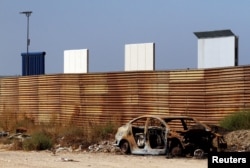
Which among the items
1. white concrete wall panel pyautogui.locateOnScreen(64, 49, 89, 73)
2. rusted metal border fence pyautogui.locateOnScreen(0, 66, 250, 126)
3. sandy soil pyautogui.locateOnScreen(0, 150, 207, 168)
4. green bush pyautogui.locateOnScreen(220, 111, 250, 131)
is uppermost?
white concrete wall panel pyautogui.locateOnScreen(64, 49, 89, 73)

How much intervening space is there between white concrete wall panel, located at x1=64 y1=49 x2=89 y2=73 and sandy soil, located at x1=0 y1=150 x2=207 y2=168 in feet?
50.7

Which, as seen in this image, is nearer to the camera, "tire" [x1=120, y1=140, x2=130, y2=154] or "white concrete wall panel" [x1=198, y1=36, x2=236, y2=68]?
"tire" [x1=120, y1=140, x2=130, y2=154]

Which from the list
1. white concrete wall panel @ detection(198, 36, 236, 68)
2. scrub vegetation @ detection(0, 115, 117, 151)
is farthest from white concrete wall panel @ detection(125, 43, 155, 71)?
scrub vegetation @ detection(0, 115, 117, 151)

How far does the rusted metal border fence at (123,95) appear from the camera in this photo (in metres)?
27.7

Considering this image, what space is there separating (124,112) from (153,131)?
8677 millimetres

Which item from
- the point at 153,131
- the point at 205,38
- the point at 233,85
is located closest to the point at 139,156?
the point at 153,131

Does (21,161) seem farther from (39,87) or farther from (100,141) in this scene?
(39,87)

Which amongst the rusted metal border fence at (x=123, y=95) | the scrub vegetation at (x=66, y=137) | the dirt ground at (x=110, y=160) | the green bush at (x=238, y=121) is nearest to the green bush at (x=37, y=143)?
the scrub vegetation at (x=66, y=137)

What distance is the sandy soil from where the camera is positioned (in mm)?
18969

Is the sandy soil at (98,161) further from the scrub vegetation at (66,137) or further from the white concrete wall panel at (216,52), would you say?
the white concrete wall panel at (216,52)

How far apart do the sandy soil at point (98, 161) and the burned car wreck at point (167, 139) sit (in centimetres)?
50

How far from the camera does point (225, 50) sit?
31.3 m

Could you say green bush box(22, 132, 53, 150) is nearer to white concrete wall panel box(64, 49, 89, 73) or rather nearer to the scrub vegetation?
the scrub vegetation

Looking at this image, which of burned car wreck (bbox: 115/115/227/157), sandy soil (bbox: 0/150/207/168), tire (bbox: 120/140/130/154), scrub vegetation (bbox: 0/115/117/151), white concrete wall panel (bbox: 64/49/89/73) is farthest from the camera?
white concrete wall panel (bbox: 64/49/89/73)
